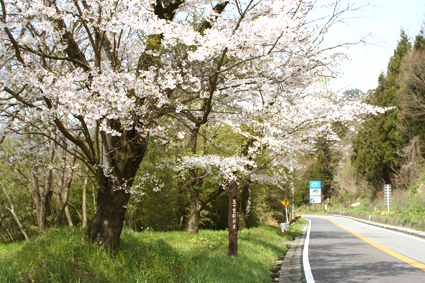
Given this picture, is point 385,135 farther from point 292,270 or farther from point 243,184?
point 292,270

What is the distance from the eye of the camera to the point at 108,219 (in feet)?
19.2

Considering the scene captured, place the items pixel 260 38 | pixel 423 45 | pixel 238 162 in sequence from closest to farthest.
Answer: pixel 260 38 < pixel 238 162 < pixel 423 45

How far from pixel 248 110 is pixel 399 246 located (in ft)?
30.3

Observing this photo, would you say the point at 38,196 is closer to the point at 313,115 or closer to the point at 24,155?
the point at 24,155

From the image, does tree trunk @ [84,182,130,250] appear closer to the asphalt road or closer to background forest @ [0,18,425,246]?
the asphalt road

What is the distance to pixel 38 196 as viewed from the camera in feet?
42.6

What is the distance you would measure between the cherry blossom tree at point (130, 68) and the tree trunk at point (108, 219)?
2 cm

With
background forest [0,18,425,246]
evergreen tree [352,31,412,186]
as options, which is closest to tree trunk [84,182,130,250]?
background forest [0,18,425,246]

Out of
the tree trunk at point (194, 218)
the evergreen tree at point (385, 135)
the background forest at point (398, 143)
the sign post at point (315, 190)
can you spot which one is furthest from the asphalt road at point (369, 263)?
the evergreen tree at point (385, 135)

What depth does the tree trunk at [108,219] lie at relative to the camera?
18.9ft

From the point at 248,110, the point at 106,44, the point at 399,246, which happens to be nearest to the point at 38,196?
the point at 106,44

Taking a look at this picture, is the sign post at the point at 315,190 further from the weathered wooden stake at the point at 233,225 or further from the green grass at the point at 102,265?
the green grass at the point at 102,265

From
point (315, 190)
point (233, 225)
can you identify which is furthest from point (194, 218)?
point (315, 190)

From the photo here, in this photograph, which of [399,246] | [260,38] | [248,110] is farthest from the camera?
[399,246]
